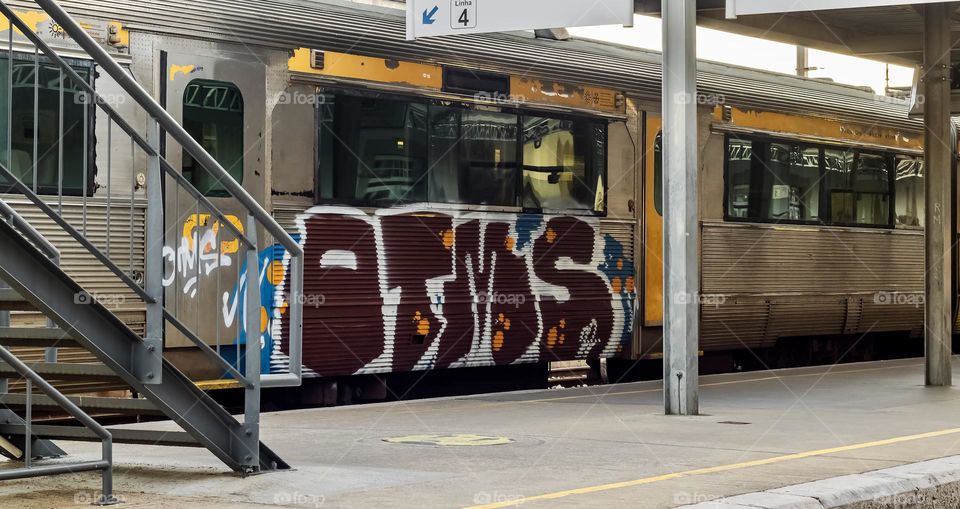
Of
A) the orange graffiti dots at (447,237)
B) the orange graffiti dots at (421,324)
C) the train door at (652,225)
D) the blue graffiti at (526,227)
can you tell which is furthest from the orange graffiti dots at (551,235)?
the orange graffiti dots at (421,324)

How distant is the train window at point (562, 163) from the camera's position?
42.6 ft

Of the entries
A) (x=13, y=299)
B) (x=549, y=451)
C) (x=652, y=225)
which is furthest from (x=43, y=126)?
(x=652, y=225)

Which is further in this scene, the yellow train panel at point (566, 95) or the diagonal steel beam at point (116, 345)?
the yellow train panel at point (566, 95)

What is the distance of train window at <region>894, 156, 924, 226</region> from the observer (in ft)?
59.1

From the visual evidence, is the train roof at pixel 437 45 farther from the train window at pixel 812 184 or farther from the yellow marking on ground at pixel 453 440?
the yellow marking on ground at pixel 453 440

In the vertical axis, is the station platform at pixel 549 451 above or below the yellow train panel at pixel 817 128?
below

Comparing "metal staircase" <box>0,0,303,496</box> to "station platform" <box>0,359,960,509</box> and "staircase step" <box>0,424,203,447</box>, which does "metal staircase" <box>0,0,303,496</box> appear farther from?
"station platform" <box>0,359,960,509</box>

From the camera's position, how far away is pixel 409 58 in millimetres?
11859

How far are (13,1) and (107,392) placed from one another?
9.83ft

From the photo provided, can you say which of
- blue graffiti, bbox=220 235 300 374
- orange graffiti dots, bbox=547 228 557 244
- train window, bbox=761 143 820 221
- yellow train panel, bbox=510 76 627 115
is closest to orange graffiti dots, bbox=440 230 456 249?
orange graffiti dots, bbox=547 228 557 244

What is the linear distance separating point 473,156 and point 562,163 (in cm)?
122

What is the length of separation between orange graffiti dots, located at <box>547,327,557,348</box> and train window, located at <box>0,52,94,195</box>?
5.01 metres

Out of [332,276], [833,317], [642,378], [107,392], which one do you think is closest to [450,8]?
[332,276]

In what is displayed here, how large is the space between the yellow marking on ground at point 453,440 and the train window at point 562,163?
14.1 feet
